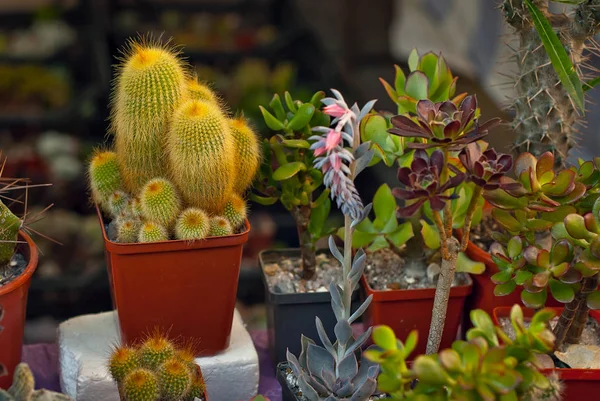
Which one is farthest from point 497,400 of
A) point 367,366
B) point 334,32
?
point 334,32

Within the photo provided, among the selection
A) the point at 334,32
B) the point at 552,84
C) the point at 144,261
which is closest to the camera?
the point at 144,261

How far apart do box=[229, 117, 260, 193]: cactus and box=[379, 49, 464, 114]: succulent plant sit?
0.70 feet

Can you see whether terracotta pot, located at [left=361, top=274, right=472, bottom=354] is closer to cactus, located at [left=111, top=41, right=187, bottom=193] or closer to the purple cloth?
the purple cloth

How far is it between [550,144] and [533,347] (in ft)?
1.85

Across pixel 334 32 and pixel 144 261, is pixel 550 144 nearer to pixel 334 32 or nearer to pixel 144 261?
pixel 144 261

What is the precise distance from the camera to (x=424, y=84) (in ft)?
3.88

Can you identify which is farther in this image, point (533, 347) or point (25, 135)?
point (25, 135)

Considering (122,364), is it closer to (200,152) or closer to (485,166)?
(200,152)

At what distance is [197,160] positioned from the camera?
110 centimetres

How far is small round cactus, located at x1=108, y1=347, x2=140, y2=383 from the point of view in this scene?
1009 millimetres

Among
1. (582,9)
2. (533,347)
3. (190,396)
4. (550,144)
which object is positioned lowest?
(190,396)

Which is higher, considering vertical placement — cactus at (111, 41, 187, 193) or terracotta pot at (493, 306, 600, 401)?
cactus at (111, 41, 187, 193)

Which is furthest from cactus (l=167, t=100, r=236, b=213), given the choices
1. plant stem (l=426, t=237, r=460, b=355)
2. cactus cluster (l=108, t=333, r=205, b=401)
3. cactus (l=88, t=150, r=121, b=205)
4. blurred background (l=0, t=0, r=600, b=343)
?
blurred background (l=0, t=0, r=600, b=343)

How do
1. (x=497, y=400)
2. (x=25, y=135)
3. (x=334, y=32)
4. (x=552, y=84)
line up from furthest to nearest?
(x=334, y=32) → (x=25, y=135) → (x=552, y=84) → (x=497, y=400)
